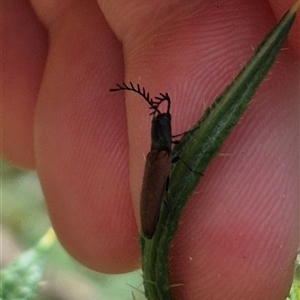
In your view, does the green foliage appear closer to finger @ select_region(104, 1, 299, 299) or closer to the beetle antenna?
finger @ select_region(104, 1, 299, 299)

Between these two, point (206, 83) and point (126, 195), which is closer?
point (206, 83)

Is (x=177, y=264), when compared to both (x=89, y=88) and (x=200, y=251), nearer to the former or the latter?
(x=200, y=251)

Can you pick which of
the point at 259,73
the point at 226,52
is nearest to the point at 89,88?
the point at 226,52

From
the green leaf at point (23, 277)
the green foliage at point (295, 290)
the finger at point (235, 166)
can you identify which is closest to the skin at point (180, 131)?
the finger at point (235, 166)

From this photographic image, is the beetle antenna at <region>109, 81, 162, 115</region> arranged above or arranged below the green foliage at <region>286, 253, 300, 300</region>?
above

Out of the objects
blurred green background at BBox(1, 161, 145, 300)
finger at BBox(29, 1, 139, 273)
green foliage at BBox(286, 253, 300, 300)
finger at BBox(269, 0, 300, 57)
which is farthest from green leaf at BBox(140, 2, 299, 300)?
blurred green background at BBox(1, 161, 145, 300)

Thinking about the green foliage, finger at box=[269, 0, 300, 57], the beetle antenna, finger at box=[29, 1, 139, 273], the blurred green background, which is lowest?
the blurred green background
